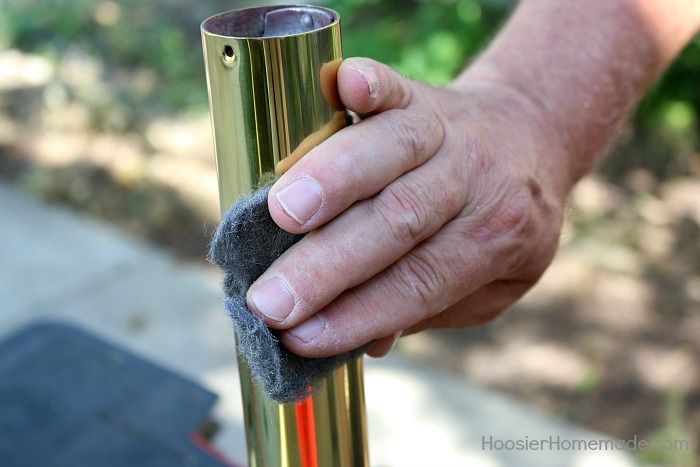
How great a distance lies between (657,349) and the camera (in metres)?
2.31

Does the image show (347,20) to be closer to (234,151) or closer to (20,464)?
(20,464)

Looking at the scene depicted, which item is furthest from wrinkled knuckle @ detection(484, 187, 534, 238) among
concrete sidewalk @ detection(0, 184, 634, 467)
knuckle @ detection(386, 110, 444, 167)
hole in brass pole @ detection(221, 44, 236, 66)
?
concrete sidewalk @ detection(0, 184, 634, 467)

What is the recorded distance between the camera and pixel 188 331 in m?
2.61

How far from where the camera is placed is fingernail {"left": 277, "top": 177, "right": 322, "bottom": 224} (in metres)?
0.61

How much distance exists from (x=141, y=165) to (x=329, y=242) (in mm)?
2833

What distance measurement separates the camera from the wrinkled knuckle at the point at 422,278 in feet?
2.39

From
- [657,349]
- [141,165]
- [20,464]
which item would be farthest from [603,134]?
[141,165]

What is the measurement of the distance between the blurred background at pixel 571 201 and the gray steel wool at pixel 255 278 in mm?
1604

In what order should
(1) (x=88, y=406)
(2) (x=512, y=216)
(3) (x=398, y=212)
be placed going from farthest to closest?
(1) (x=88, y=406)
(2) (x=512, y=216)
(3) (x=398, y=212)

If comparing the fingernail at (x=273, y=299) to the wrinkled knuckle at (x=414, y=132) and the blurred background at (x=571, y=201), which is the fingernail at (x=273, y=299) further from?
the blurred background at (x=571, y=201)

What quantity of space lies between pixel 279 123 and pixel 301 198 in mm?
60

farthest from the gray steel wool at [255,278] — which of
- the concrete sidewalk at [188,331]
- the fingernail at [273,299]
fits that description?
the concrete sidewalk at [188,331]

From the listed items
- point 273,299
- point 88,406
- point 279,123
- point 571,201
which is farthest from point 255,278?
point 571,201

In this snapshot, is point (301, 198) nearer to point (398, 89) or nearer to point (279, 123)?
point (279, 123)
